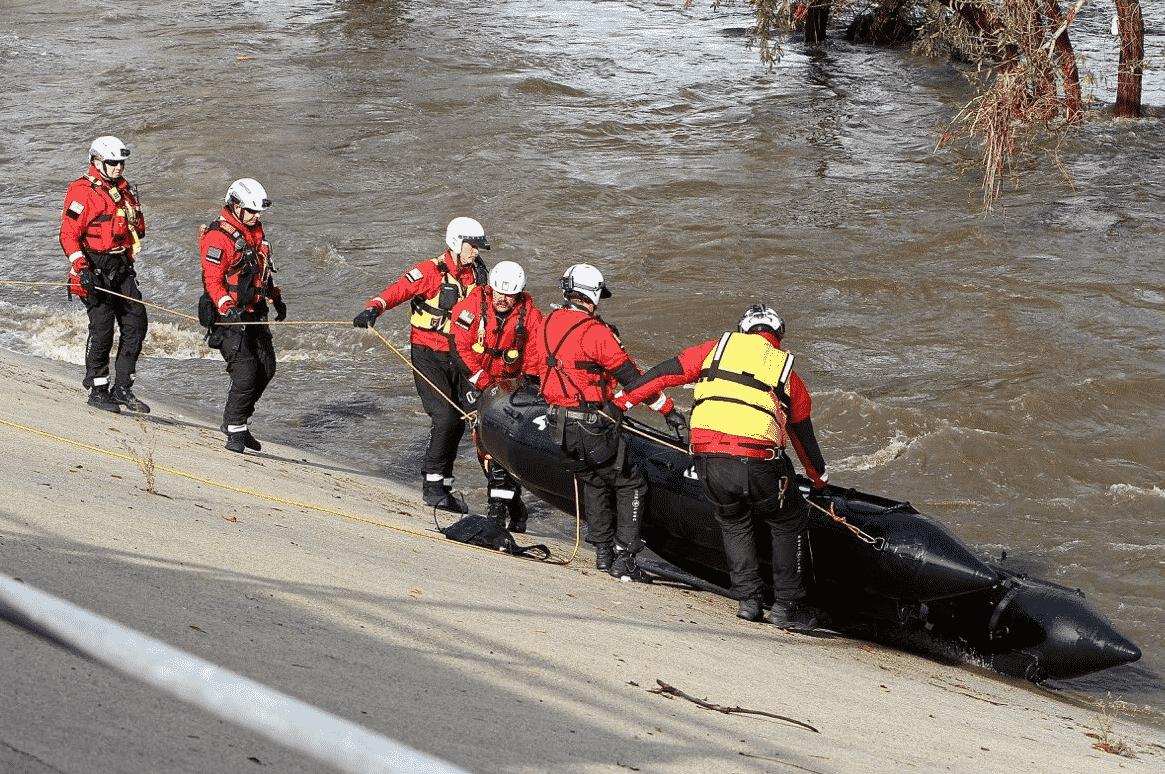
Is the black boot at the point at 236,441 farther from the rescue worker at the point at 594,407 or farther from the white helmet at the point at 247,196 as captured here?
the rescue worker at the point at 594,407

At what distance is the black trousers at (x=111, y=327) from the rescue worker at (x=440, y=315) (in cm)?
191

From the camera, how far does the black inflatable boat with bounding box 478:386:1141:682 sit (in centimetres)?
666

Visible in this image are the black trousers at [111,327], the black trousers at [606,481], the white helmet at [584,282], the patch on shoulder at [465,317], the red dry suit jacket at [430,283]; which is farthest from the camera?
the black trousers at [111,327]

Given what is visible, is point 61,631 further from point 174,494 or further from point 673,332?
point 673,332

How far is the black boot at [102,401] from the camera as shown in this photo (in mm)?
9008

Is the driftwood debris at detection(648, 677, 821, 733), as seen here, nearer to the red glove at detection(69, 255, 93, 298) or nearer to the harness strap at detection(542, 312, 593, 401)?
the harness strap at detection(542, 312, 593, 401)

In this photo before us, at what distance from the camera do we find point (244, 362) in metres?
8.43

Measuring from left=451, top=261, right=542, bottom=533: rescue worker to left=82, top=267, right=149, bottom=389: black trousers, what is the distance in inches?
104

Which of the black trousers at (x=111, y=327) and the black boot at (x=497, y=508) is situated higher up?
the black trousers at (x=111, y=327)

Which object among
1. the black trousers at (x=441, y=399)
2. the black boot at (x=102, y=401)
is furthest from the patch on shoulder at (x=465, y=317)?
the black boot at (x=102, y=401)

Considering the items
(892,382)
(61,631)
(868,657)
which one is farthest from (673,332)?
(61,631)

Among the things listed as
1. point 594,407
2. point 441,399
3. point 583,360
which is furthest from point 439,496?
point 583,360

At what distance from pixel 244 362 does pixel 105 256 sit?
1262mm

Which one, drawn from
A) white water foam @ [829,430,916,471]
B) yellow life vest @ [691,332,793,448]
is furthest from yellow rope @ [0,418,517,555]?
white water foam @ [829,430,916,471]
